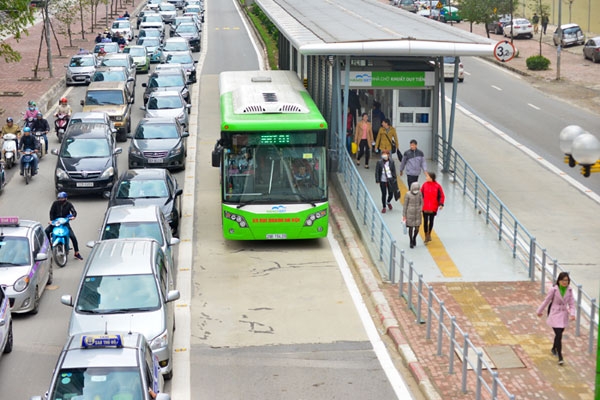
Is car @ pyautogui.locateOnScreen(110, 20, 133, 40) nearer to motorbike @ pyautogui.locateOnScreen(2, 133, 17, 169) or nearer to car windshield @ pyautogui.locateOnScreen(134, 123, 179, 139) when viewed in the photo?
motorbike @ pyautogui.locateOnScreen(2, 133, 17, 169)

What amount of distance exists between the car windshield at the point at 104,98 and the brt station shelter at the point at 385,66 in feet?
21.9

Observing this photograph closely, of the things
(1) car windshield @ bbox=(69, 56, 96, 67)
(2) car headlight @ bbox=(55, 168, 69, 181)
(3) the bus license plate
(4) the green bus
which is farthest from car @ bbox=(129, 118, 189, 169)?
(1) car windshield @ bbox=(69, 56, 96, 67)

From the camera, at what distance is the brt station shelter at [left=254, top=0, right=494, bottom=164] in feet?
80.1

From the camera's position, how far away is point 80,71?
46406 millimetres

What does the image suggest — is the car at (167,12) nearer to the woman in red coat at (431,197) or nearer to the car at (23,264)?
the woman in red coat at (431,197)

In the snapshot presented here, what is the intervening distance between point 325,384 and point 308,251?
23.5 feet

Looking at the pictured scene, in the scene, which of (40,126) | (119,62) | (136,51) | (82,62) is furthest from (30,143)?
(136,51)

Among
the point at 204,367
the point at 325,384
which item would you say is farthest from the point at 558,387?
the point at 204,367

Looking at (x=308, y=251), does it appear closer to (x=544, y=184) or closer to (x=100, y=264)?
(x=100, y=264)

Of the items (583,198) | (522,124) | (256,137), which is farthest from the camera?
(522,124)

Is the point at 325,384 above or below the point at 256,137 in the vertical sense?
below

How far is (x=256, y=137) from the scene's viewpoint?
851 inches

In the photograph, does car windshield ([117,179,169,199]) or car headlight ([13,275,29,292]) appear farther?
car windshield ([117,179,169,199])

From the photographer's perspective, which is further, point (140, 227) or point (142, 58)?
point (142, 58)
